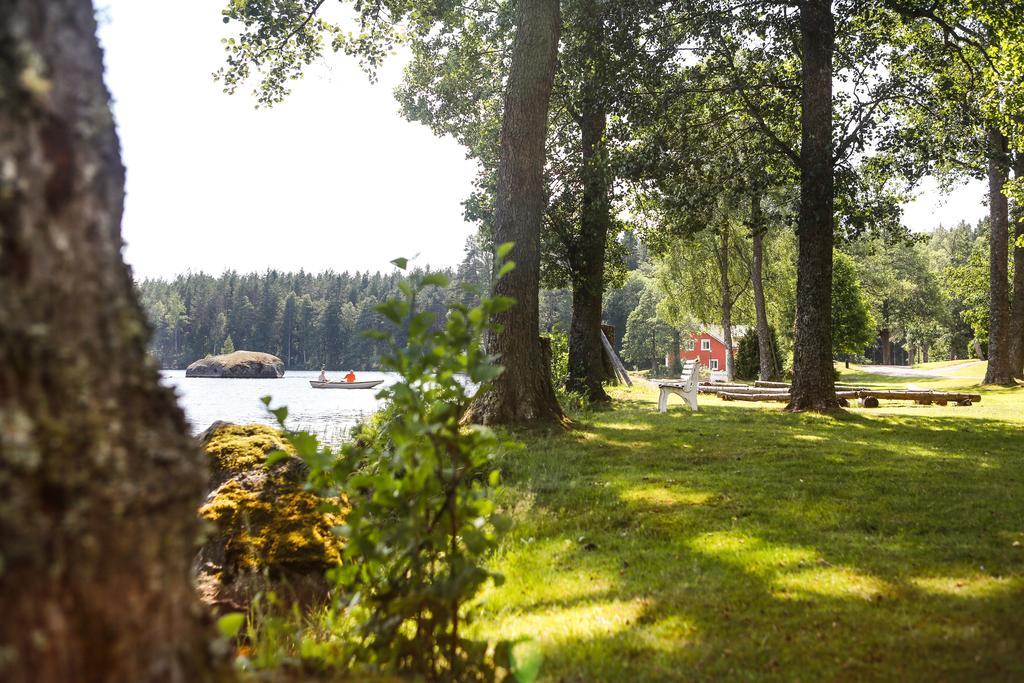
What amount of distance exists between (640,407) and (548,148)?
22.5ft

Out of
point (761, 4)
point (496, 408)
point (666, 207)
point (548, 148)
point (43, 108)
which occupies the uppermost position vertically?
point (761, 4)

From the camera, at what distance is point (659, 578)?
12.9 feet

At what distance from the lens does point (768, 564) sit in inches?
161

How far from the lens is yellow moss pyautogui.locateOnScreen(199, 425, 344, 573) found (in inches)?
156

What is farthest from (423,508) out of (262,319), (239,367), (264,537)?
(262,319)

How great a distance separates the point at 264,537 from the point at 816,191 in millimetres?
11643

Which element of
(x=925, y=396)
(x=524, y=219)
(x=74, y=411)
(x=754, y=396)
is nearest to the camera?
(x=74, y=411)

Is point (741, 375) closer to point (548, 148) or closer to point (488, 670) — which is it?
point (548, 148)

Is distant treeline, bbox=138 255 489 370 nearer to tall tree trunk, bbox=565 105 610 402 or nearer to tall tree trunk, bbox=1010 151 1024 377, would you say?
tall tree trunk, bbox=1010 151 1024 377

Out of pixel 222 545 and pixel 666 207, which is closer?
pixel 222 545

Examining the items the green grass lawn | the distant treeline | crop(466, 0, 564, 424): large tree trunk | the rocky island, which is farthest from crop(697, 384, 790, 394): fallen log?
the distant treeline

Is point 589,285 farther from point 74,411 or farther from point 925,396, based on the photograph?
point 74,411

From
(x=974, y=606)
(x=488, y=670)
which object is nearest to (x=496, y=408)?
(x=974, y=606)

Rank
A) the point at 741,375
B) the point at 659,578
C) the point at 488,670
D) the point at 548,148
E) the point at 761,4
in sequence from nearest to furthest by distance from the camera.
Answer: the point at 488,670 < the point at 659,578 < the point at 761,4 < the point at 548,148 < the point at 741,375
